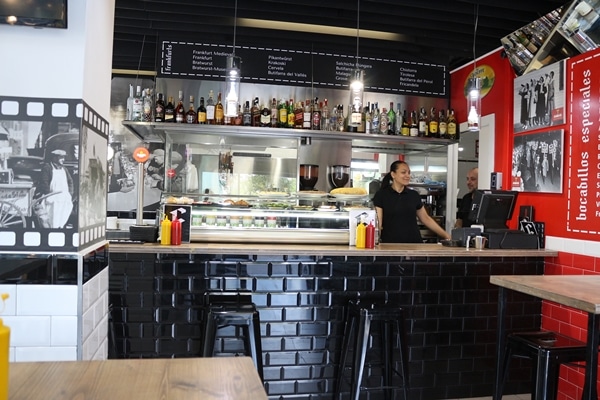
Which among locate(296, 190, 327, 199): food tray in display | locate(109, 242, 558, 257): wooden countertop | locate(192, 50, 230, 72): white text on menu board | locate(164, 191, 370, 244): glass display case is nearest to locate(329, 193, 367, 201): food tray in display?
locate(296, 190, 327, 199): food tray in display

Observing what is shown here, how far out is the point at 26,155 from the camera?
188 centimetres

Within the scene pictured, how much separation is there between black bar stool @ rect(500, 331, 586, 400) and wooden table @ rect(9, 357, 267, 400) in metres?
1.91

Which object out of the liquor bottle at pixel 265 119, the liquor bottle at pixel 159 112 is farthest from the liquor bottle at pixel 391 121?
the liquor bottle at pixel 159 112

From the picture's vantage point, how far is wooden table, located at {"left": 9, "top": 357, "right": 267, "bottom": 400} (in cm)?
109

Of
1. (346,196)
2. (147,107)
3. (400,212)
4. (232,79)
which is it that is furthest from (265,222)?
(147,107)

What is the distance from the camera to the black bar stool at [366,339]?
314 centimetres

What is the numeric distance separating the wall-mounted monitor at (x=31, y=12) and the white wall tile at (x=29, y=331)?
1.11 meters

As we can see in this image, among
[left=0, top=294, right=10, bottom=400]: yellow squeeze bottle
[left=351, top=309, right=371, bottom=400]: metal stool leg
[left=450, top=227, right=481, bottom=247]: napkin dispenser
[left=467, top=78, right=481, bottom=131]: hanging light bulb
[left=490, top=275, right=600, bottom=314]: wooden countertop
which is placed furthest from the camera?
[left=450, top=227, right=481, bottom=247]: napkin dispenser

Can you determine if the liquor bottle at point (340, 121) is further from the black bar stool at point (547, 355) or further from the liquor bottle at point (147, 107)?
the black bar stool at point (547, 355)

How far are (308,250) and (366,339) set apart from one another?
2.33 ft

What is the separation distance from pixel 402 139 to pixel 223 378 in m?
4.75

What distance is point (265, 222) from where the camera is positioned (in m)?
3.93

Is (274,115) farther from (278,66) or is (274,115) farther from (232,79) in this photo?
(232,79)

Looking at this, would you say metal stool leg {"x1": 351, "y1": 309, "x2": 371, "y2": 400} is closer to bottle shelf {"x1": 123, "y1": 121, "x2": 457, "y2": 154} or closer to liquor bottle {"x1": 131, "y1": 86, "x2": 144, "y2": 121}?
bottle shelf {"x1": 123, "y1": 121, "x2": 457, "y2": 154}
